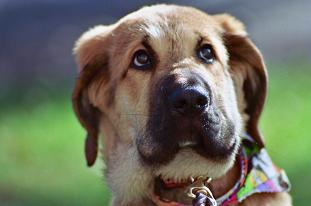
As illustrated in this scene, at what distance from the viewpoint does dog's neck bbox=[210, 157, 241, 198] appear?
4.22 metres

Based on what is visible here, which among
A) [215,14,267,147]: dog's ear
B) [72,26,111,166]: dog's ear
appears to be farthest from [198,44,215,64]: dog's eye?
[72,26,111,166]: dog's ear

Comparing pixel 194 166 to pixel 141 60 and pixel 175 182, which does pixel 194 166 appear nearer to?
pixel 175 182

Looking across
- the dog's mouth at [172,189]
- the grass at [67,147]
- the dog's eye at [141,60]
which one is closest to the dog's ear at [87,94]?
the dog's eye at [141,60]

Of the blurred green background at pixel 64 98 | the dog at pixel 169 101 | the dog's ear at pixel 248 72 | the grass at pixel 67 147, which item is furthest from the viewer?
the blurred green background at pixel 64 98

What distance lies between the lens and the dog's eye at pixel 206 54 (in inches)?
169

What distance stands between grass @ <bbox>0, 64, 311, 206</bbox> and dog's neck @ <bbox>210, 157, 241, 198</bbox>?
248 cm

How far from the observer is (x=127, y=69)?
4.39 meters

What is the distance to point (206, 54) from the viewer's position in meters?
4.33

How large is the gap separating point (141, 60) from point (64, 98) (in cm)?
496

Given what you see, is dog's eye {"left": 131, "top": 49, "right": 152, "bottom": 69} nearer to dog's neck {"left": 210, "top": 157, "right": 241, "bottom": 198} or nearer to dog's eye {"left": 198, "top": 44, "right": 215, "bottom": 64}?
dog's eye {"left": 198, "top": 44, "right": 215, "bottom": 64}

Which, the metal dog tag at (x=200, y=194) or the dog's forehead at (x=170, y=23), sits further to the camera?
the dog's forehead at (x=170, y=23)

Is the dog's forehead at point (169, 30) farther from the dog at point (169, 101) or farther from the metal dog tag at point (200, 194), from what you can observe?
the metal dog tag at point (200, 194)

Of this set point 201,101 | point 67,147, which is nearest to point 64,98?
point 67,147

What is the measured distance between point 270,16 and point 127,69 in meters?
6.57
